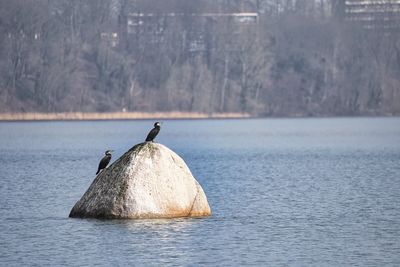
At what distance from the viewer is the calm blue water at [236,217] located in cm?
2506

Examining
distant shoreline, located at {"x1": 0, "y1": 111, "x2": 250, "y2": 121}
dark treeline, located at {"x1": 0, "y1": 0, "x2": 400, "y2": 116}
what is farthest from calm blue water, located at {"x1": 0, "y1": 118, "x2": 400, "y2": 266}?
dark treeline, located at {"x1": 0, "y1": 0, "x2": 400, "y2": 116}

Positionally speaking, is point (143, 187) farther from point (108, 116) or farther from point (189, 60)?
point (189, 60)

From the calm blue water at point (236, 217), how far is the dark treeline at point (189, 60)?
1912 inches

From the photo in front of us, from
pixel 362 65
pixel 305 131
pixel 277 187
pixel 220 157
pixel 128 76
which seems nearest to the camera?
pixel 277 187

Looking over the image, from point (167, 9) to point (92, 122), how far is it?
551 inches

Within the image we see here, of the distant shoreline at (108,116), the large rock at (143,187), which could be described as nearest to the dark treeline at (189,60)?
the distant shoreline at (108,116)

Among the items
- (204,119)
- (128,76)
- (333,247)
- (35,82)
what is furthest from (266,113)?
(333,247)

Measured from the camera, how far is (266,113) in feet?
414

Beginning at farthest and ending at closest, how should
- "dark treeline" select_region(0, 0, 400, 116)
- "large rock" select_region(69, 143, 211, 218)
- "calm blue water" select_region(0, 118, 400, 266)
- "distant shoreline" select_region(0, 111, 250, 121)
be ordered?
"dark treeline" select_region(0, 0, 400, 116), "distant shoreline" select_region(0, 111, 250, 121), "large rock" select_region(69, 143, 211, 218), "calm blue water" select_region(0, 118, 400, 266)

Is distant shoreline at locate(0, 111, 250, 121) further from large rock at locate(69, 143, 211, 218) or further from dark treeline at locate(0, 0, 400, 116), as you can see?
large rock at locate(69, 143, 211, 218)

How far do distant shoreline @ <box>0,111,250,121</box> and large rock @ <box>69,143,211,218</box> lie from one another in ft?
266

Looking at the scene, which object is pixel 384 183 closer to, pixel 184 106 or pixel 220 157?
pixel 220 157

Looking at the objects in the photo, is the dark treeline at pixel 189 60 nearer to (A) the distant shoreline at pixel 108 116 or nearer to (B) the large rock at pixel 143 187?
(A) the distant shoreline at pixel 108 116

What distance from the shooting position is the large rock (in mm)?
28516
